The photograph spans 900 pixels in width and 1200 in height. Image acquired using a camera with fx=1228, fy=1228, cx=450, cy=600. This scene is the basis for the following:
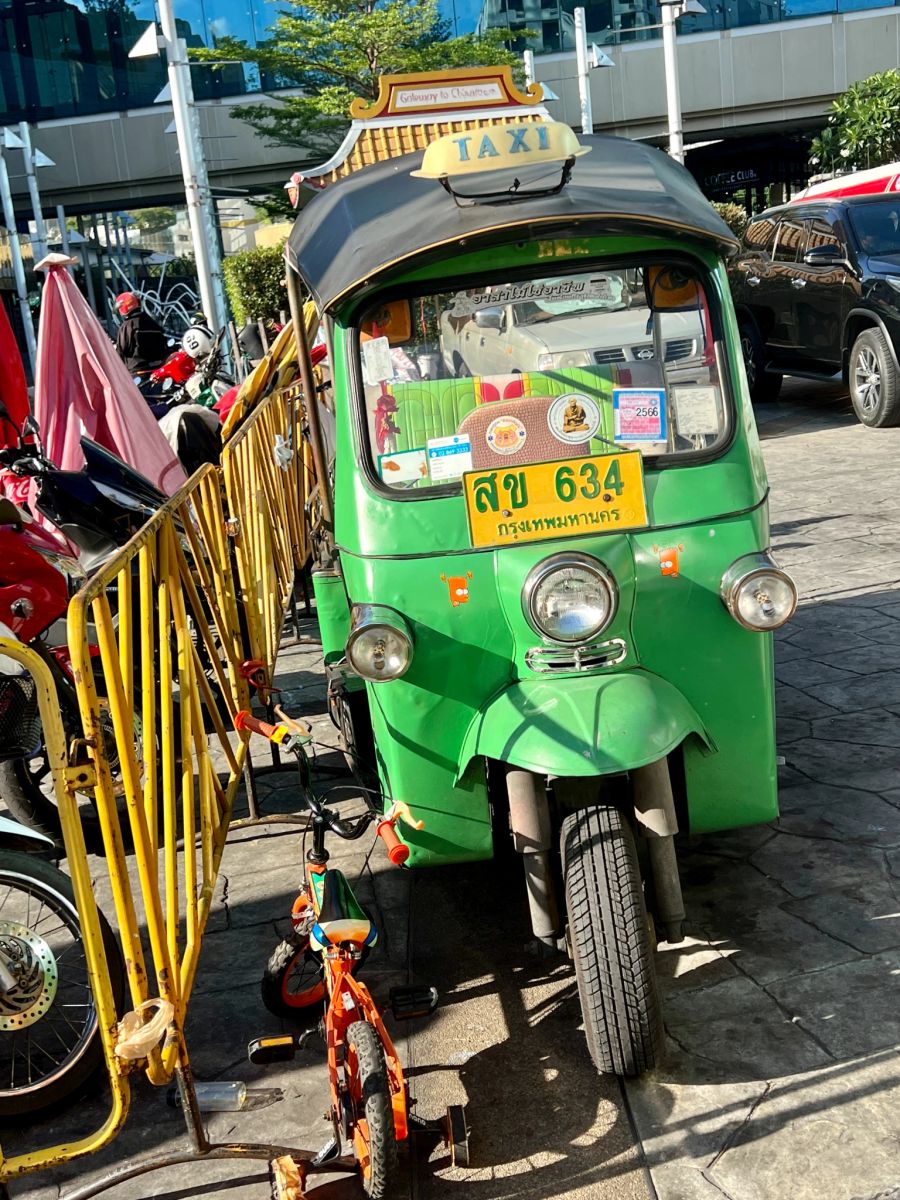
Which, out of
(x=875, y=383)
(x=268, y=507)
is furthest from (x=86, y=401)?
(x=875, y=383)

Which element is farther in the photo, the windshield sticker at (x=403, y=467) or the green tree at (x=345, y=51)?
the green tree at (x=345, y=51)

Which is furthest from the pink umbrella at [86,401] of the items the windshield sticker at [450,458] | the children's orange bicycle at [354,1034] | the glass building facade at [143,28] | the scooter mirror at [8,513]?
the glass building facade at [143,28]

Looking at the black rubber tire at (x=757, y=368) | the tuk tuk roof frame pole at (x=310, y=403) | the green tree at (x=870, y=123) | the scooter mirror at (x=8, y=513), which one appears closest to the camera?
the tuk tuk roof frame pole at (x=310, y=403)

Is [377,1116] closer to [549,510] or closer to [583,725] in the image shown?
[583,725]

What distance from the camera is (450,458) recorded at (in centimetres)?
368

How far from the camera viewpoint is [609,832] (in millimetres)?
3207

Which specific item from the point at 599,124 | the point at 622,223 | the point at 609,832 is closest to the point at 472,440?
the point at 622,223

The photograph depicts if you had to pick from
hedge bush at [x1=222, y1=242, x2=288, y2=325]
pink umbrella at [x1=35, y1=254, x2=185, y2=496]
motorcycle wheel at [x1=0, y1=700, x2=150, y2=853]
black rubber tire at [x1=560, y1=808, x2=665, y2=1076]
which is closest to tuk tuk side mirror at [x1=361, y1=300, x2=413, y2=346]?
black rubber tire at [x1=560, y1=808, x2=665, y2=1076]

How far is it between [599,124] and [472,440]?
3151cm

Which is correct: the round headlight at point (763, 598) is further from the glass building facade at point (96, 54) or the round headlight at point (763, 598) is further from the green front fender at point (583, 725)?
the glass building facade at point (96, 54)

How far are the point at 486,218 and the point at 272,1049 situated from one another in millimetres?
2328

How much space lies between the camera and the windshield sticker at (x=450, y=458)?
366cm

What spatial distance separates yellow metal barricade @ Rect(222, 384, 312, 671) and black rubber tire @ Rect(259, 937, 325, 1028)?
6.86ft

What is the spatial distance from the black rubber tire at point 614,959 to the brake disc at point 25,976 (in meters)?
1.43
